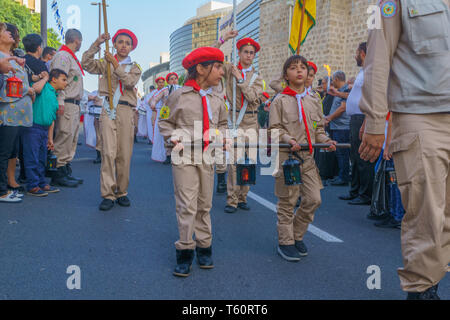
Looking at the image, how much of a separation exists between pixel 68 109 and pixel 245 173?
4419 millimetres

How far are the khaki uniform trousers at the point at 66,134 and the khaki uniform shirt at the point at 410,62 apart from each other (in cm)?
585

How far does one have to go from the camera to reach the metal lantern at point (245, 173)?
3.98 meters

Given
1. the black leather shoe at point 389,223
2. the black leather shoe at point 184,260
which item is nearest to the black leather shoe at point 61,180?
the black leather shoe at point 184,260

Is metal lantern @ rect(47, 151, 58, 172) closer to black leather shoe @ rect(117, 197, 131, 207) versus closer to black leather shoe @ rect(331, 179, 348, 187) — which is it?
black leather shoe @ rect(117, 197, 131, 207)

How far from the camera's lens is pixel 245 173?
4.01m

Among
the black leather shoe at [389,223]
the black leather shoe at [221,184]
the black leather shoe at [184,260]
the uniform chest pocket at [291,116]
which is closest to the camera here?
the black leather shoe at [184,260]

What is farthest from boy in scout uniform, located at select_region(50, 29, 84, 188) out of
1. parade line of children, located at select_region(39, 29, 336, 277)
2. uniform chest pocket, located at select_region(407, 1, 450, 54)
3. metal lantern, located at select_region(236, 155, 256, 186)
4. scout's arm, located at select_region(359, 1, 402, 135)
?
uniform chest pocket, located at select_region(407, 1, 450, 54)

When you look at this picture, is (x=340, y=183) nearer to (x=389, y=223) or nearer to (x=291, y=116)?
(x=389, y=223)

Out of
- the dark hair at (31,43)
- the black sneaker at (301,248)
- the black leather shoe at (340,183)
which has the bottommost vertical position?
the black leather shoe at (340,183)

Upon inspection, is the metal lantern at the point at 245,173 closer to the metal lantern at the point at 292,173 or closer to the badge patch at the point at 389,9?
the metal lantern at the point at 292,173

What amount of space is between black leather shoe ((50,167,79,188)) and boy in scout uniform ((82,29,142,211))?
157cm
